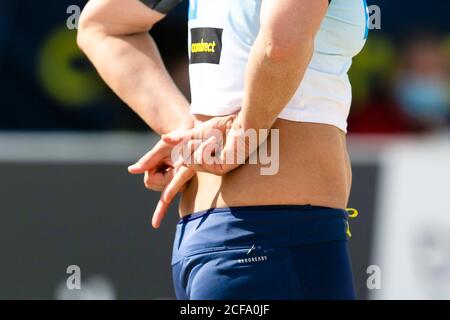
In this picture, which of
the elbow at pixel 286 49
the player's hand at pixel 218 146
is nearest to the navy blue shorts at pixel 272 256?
the player's hand at pixel 218 146

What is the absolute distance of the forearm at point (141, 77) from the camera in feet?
8.05

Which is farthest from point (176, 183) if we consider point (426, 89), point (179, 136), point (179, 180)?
point (426, 89)

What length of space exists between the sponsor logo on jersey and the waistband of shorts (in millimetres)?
342

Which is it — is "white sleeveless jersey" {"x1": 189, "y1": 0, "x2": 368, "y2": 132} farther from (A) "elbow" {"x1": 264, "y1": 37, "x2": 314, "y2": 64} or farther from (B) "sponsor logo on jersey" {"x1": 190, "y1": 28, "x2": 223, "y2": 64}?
(A) "elbow" {"x1": 264, "y1": 37, "x2": 314, "y2": 64}

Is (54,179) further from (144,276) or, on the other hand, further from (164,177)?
(164,177)

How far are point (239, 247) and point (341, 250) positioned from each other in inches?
9.2

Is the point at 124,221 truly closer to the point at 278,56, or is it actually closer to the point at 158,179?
the point at 158,179

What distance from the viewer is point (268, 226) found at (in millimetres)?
2094

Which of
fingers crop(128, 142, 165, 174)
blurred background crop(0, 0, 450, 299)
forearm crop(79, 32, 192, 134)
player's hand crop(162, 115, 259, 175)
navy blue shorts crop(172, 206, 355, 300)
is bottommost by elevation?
blurred background crop(0, 0, 450, 299)

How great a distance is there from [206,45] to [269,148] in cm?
28

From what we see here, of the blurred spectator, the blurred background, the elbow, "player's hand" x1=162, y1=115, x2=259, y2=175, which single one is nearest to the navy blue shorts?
"player's hand" x1=162, y1=115, x2=259, y2=175

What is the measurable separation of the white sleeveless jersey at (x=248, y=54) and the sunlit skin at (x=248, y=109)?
4cm

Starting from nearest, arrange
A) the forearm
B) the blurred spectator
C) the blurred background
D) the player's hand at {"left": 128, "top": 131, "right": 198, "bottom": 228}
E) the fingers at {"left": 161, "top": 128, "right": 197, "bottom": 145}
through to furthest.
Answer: the fingers at {"left": 161, "top": 128, "right": 197, "bottom": 145}
the player's hand at {"left": 128, "top": 131, "right": 198, "bottom": 228}
the forearm
the blurred background
the blurred spectator

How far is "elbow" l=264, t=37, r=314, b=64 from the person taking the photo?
1.98 metres
